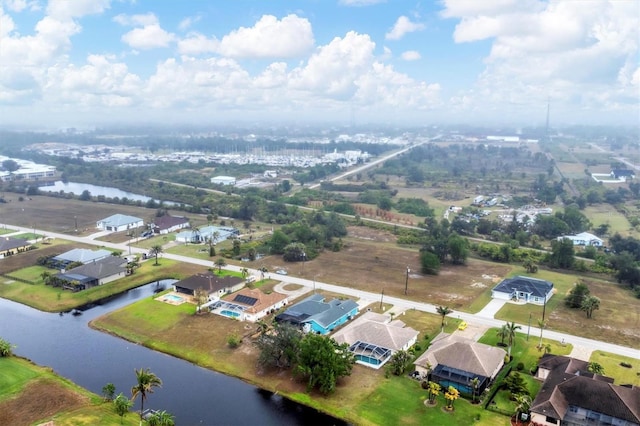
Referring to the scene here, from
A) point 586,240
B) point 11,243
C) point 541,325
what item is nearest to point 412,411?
point 541,325

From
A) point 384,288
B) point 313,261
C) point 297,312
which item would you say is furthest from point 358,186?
point 297,312

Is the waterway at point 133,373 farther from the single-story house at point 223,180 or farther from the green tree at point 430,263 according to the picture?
the single-story house at point 223,180

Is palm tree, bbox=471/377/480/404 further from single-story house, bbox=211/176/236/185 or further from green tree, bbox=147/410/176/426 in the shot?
single-story house, bbox=211/176/236/185

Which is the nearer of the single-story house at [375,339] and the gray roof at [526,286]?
the single-story house at [375,339]

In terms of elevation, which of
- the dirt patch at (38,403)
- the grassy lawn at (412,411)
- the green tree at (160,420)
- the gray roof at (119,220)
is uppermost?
the gray roof at (119,220)

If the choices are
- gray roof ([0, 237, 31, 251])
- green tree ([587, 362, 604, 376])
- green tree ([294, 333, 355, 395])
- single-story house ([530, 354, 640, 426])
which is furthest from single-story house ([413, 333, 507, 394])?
gray roof ([0, 237, 31, 251])

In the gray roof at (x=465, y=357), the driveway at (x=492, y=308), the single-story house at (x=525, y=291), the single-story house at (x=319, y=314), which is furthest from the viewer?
the single-story house at (x=525, y=291)

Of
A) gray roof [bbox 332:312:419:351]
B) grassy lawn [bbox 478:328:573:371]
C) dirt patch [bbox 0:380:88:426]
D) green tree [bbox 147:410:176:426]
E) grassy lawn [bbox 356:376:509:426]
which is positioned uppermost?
green tree [bbox 147:410:176:426]

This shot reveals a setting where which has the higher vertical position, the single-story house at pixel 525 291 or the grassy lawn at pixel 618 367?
the single-story house at pixel 525 291

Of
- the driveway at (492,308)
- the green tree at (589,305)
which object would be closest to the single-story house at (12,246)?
the driveway at (492,308)
